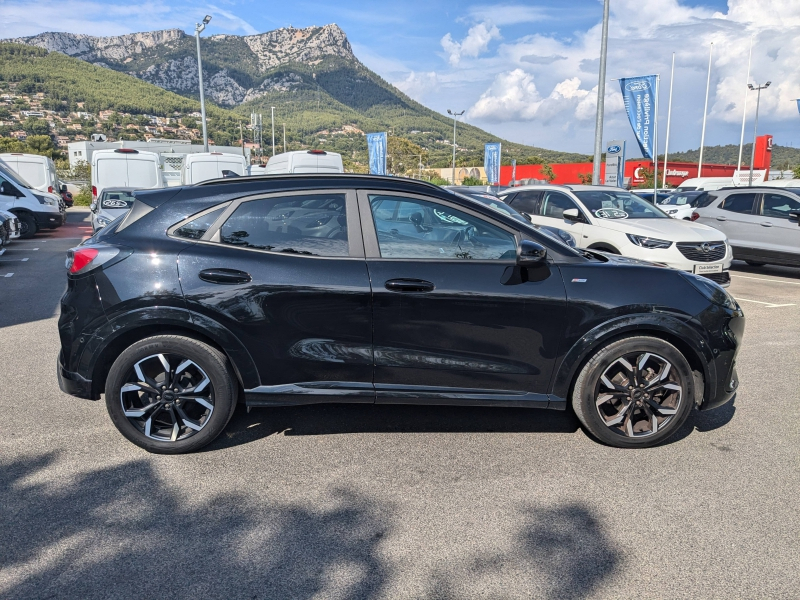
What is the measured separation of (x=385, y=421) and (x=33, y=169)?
78.8 feet

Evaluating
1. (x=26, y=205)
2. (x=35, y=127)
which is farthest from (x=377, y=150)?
(x=35, y=127)

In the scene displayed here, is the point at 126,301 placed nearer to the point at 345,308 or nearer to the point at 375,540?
the point at 345,308

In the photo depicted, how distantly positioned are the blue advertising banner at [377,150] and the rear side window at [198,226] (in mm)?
28234

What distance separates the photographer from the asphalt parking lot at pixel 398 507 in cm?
261

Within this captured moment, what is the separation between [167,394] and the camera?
373 cm

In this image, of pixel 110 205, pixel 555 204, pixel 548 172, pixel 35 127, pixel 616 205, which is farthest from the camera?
pixel 35 127

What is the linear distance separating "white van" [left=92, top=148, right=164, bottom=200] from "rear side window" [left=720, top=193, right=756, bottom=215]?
14578 millimetres

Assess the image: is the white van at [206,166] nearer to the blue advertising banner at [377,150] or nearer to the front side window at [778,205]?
the front side window at [778,205]

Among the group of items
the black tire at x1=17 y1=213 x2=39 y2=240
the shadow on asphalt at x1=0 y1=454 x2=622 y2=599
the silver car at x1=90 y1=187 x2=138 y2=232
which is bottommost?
the shadow on asphalt at x1=0 y1=454 x2=622 y2=599

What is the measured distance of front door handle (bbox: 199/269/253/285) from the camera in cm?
366

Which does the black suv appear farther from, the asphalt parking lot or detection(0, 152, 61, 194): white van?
detection(0, 152, 61, 194): white van

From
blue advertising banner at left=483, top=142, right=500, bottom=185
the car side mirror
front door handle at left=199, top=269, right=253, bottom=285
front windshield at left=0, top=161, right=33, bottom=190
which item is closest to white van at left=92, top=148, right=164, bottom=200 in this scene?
front windshield at left=0, top=161, right=33, bottom=190

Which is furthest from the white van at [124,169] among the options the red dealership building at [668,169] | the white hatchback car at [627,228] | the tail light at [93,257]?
the red dealership building at [668,169]

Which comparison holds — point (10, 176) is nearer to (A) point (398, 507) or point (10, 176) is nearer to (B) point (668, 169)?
(A) point (398, 507)
